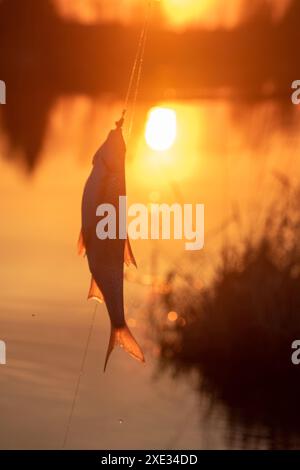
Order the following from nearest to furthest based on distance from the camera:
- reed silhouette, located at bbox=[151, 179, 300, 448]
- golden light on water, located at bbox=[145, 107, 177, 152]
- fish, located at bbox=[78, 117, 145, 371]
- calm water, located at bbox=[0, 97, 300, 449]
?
fish, located at bbox=[78, 117, 145, 371] < calm water, located at bbox=[0, 97, 300, 449] < reed silhouette, located at bbox=[151, 179, 300, 448] < golden light on water, located at bbox=[145, 107, 177, 152]

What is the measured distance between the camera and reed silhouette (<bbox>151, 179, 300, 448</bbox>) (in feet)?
26.3

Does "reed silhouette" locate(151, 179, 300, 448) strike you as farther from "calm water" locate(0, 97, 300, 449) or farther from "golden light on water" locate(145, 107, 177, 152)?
"golden light on water" locate(145, 107, 177, 152)

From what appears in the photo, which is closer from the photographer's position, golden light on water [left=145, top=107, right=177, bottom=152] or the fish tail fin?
the fish tail fin

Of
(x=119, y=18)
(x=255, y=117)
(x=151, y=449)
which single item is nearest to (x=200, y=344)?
(x=151, y=449)

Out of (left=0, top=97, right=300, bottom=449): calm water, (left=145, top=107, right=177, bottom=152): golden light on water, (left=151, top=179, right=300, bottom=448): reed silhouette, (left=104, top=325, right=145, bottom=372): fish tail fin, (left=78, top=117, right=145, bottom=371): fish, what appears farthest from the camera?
(left=145, top=107, right=177, bottom=152): golden light on water

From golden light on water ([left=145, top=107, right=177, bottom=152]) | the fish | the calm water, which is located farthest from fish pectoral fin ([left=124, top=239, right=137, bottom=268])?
golden light on water ([left=145, top=107, right=177, bottom=152])

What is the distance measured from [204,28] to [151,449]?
9605 mm

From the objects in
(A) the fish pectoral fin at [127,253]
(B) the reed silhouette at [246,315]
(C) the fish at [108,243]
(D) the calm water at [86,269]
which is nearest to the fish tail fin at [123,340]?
(C) the fish at [108,243]

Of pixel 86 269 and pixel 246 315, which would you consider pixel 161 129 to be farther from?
pixel 246 315

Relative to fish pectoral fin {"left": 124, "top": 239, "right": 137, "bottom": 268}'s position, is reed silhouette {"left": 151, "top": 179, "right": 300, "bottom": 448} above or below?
above

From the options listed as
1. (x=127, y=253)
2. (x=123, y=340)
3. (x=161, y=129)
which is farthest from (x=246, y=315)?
(x=161, y=129)

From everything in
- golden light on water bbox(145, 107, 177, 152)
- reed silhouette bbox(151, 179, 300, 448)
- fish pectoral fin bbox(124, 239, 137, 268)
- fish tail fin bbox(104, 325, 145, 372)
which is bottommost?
fish tail fin bbox(104, 325, 145, 372)

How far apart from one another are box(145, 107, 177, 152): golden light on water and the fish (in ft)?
17.3

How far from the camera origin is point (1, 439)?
22.8 feet
